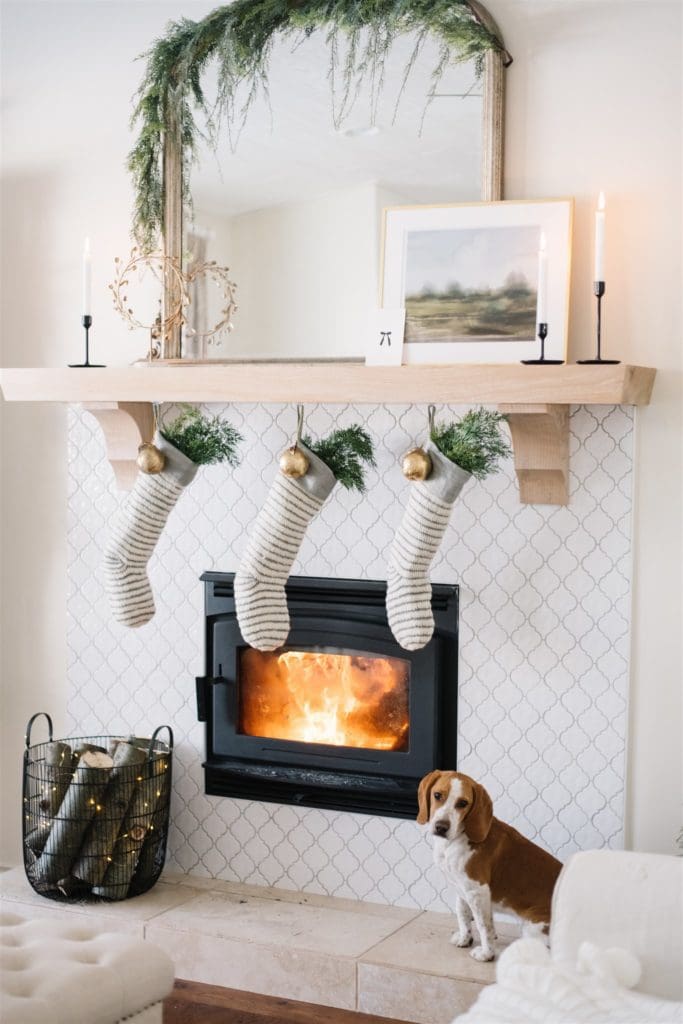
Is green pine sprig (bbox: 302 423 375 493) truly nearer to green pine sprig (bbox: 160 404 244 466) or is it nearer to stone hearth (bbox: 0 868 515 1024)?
green pine sprig (bbox: 160 404 244 466)

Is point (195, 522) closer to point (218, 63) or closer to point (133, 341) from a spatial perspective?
point (133, 341)

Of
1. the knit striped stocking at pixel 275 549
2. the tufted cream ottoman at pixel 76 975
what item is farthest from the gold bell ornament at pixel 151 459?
the tufted cream ottoman at pixel 76 975

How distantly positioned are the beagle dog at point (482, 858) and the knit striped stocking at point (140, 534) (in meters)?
0.83

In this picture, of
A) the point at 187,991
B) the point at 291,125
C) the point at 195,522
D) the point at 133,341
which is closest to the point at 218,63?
the point at 291,125

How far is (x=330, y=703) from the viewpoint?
2.98 meters

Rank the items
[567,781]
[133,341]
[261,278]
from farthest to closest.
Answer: [133,341]
[261,278]
[567,781]

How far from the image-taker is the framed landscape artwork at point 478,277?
2.63 metres

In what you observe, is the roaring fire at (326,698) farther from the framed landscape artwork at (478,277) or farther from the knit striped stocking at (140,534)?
the framed landscape artwork at (478,277)

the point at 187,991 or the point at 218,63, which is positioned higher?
the point at 218,63

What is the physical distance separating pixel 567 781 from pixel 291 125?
1.66 metres

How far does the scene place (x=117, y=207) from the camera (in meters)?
3.17

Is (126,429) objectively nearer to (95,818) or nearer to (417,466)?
(417,466)

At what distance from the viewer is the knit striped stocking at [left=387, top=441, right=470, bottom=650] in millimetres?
2592

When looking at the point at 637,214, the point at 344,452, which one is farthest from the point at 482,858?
the point at 637,214
